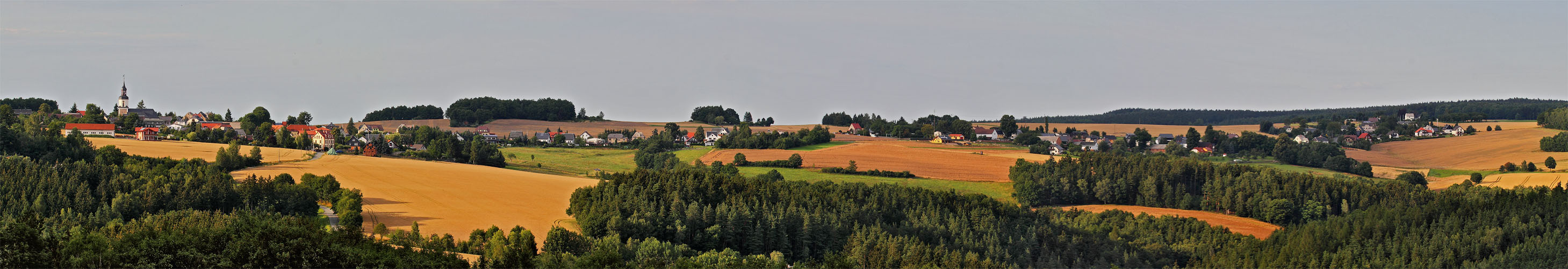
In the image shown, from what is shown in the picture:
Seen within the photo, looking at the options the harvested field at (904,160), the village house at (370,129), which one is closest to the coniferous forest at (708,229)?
the harvested field at (904,160)

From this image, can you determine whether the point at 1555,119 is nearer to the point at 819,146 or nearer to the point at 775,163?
the point at 819,146

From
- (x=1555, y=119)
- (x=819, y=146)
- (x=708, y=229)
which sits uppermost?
(x=1555, y=119)

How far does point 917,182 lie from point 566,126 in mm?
62603

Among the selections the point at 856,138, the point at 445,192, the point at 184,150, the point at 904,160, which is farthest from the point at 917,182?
the point at 184,150

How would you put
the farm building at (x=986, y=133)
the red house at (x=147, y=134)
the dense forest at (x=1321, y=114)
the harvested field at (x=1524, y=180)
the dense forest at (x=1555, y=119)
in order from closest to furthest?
the harvested field at (x=1524, y=180) → the red house at (x=147, y=134) → the dense forest at (x=1555, y=119) → the farm building at (x=986, y=133) → the dense forest at (x=1321, y=114)

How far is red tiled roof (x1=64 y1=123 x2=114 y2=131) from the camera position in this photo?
78.9 meters

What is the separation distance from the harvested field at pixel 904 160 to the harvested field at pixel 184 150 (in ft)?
105

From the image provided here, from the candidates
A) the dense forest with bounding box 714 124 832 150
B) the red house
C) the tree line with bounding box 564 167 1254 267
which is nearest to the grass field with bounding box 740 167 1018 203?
the tree line with bounding box 564 167 1254 267

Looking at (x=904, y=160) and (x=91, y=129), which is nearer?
(x=91, y=129)

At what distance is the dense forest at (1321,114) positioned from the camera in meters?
130

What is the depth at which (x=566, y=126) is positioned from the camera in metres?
123

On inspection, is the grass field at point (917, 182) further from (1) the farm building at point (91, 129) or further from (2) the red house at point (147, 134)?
(1) the farm building at point (91, 129)

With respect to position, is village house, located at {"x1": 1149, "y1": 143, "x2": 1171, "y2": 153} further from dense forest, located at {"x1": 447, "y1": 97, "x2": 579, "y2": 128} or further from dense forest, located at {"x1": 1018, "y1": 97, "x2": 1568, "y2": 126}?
dense forest, located at {"x1": 447, "y1": 97, "x2": 579, "y2": 128}

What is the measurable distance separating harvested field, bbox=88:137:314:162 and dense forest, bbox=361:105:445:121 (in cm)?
4979
